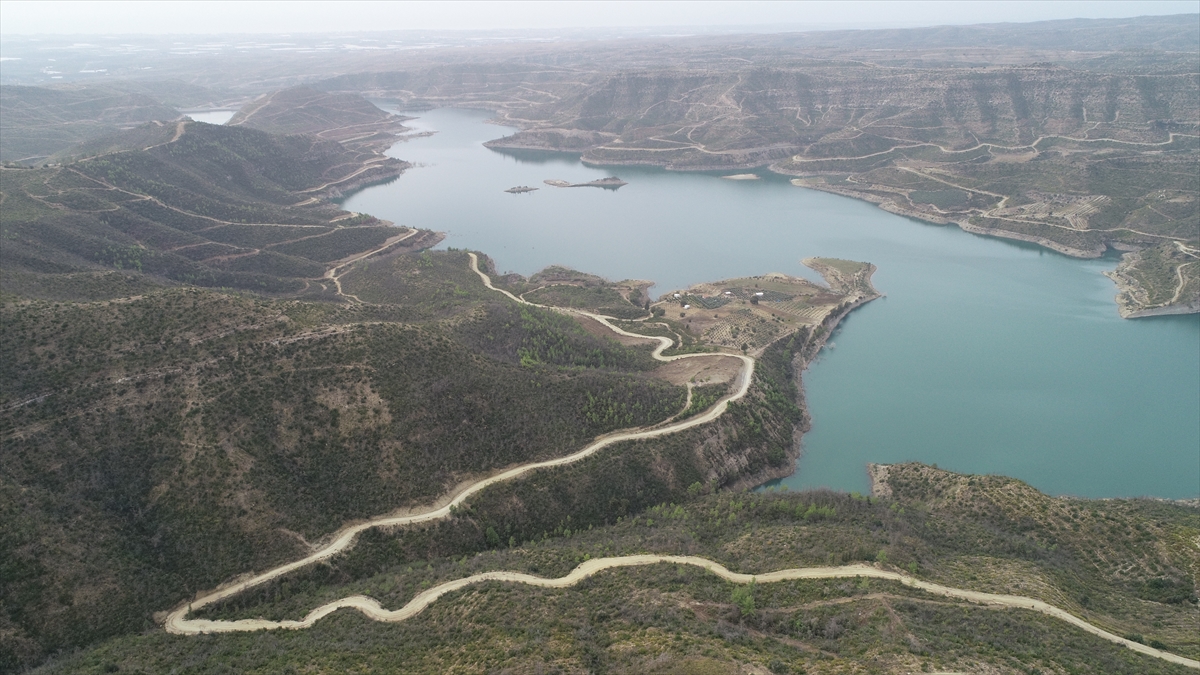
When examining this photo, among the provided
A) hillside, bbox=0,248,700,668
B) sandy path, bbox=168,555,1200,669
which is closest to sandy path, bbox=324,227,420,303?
hillside, bbox=0,248,700,668

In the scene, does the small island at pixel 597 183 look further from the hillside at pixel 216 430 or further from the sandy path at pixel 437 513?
the hillside at pixel 216 430

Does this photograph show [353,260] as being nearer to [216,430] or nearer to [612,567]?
[216,430]

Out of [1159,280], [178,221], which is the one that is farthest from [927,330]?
[178,221]

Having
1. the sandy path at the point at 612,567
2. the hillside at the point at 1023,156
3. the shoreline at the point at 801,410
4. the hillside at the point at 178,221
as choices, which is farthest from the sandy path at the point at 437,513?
the hillside at the point at 1023,156

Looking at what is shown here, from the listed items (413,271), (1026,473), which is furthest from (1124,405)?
(413,271)

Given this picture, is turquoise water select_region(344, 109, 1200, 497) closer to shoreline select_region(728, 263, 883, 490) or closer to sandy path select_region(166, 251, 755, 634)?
shoreline select_region(728, 263, 883, 490)

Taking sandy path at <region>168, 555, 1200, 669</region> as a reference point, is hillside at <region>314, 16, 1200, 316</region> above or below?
above

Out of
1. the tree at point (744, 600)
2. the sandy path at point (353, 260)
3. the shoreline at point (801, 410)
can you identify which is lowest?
the shoreline at point (801, 410)
